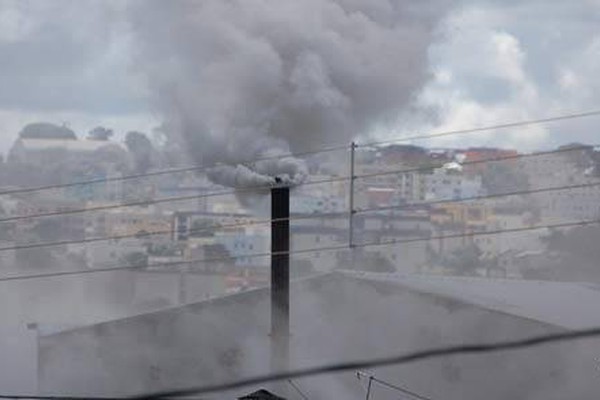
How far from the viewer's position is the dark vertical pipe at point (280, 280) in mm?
13945

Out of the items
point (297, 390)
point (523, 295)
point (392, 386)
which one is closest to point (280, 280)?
point (297, 390)

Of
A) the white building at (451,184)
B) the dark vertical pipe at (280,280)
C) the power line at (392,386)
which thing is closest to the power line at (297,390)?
the dark vertical pipe at (280,280)

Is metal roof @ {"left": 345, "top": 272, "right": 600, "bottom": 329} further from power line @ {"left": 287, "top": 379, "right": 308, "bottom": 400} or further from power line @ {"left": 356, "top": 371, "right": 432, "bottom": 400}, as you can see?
power line @ {"left": 287, "top": 379, "right": 308, "bottom": 400}

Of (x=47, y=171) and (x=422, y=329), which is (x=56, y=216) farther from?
(x=422, y=329)

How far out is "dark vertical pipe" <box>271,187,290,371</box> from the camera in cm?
1395

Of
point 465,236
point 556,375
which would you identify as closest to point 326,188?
point 465,236

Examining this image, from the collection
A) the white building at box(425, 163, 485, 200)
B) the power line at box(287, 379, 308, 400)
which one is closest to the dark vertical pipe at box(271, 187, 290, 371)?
the power line at box(287, 379, 308, 400)

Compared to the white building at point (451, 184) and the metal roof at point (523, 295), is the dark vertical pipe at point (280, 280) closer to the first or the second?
the metal roof at point (523, 295)

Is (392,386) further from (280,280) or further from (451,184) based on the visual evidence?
(451,184)

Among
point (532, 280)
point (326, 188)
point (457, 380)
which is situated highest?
point (326, 188)

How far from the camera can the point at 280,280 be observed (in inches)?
577

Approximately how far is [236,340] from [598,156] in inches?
348

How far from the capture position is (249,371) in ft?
52.6

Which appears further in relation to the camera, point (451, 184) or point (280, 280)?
point (451, 184)
